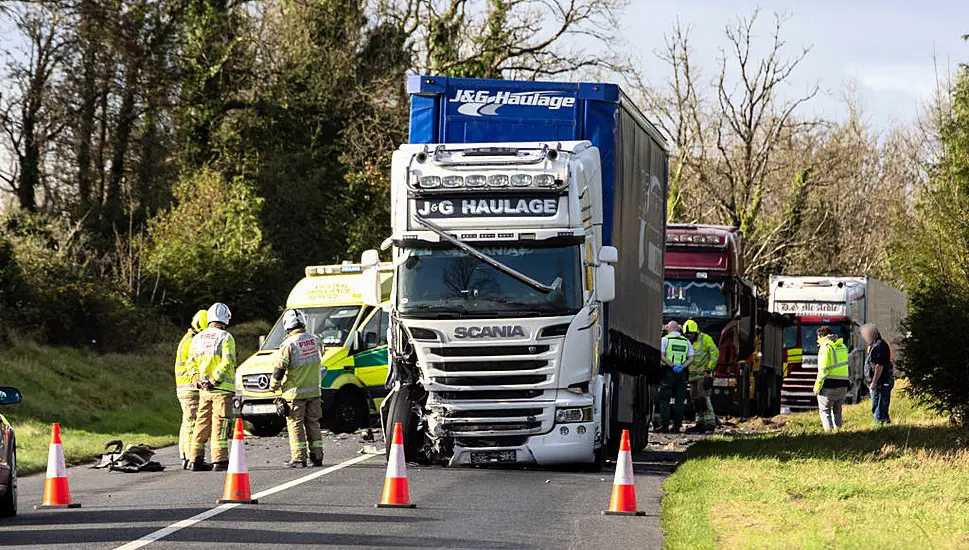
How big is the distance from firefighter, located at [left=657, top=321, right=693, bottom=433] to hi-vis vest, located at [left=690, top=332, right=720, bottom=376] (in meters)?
0.41

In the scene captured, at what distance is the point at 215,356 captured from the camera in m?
17.4

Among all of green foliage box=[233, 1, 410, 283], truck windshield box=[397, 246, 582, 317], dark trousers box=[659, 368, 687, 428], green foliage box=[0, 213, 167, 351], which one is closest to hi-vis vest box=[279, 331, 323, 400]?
truck windshield box=[397, 246, 582, 317]

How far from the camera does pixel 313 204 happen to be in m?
45.8

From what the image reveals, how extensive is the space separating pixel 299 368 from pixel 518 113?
3776 mm

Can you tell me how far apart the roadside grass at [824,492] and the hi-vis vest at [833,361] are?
1503 millimetres

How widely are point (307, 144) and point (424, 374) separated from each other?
3132 centimetres

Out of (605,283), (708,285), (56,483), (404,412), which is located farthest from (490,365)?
(708,285)

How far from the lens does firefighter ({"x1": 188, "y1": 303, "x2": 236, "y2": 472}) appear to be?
681 inches

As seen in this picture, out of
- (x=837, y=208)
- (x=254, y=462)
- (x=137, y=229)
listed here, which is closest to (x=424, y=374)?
(x=254, y=462)

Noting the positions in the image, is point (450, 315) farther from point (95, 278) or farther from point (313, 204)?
point (313, 204)

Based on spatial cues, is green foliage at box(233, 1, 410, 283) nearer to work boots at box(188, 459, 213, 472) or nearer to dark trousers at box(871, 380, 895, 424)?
dark trousers at box(871, 380, 895, 424)

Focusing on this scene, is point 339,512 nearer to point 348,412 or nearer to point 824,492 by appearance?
point 824,492

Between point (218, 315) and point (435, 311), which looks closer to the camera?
point (435, 311)

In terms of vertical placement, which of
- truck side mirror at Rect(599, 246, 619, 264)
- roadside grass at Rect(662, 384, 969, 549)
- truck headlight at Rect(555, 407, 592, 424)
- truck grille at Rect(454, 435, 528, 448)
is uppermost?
truck side mirror at Rect(599, 246, 619, 264)
